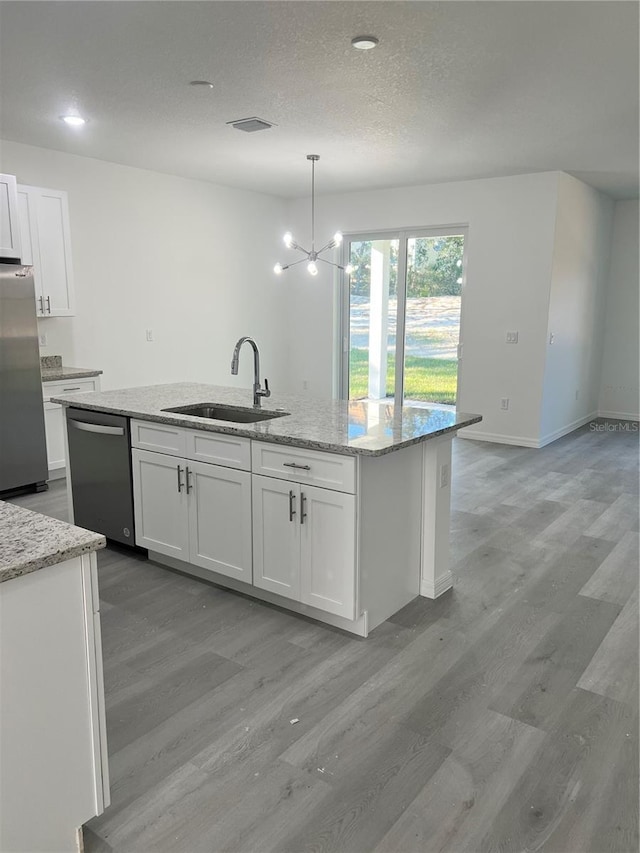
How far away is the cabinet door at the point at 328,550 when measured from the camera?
2656 mm

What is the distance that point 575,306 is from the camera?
6.86 meters

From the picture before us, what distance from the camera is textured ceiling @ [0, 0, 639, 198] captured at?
273 centimetres

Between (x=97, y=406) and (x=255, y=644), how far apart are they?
1586 millimetres

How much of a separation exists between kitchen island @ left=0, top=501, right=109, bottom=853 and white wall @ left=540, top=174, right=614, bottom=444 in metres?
5.64

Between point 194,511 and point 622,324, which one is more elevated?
point 622,324

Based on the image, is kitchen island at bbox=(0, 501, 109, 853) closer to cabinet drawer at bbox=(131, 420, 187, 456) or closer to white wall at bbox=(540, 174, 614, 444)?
cabinet drawer at bbox=(131, 420, 187, 456)

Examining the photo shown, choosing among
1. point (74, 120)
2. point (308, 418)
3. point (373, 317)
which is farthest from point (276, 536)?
point (373, 317)

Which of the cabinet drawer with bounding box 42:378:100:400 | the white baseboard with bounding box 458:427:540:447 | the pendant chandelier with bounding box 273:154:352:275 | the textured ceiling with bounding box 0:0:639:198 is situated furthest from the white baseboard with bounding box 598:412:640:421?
the cabinet drawer with bounding box 42:378:100:400

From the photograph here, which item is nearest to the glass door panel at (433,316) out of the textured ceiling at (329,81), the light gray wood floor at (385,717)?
the textured ceiling at (329,81)

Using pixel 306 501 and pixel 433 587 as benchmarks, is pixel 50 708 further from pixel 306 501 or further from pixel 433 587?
pixel 433 587

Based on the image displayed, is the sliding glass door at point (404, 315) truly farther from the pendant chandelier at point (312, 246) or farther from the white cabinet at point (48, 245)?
the white cabinet at point (48, 245)

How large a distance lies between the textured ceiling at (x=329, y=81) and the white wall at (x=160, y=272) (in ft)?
1.07

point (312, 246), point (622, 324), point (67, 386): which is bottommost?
point (67, 386)
